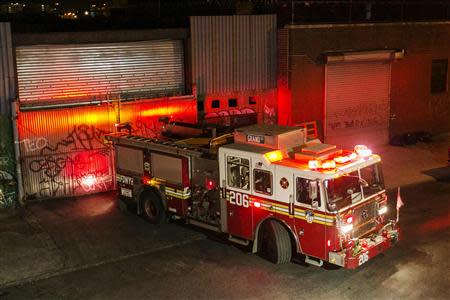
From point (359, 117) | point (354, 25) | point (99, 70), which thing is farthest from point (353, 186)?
point (359, 117)

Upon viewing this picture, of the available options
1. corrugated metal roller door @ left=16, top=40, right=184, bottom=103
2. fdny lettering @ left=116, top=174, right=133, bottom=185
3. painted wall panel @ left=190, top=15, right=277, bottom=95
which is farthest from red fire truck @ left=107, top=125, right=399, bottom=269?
painted wall panel @ left=190, top=15, right=277, bottom=95

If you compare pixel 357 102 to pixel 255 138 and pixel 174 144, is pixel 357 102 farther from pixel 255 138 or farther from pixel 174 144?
pixel 255 138

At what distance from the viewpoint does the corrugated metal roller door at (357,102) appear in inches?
806

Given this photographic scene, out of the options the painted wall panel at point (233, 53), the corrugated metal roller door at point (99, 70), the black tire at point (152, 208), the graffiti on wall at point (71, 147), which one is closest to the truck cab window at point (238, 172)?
the black tire at point (152, 208)

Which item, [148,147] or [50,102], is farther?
[50,102]

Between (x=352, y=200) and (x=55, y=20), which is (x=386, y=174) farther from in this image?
(x=55, y=20)

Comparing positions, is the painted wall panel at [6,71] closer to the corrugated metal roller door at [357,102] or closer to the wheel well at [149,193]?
the wheel well at [149,193]

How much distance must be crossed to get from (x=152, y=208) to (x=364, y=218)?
5.28 m

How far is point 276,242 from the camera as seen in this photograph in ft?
36.1

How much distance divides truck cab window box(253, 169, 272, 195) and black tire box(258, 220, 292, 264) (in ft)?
2.03

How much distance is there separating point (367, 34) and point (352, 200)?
11.5 m

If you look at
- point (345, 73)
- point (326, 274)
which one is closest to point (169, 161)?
point (326, 274)

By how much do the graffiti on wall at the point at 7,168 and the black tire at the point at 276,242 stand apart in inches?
295

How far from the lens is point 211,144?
39.3ft
